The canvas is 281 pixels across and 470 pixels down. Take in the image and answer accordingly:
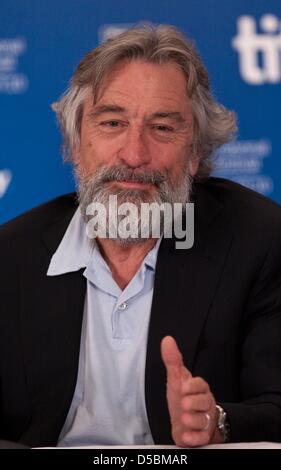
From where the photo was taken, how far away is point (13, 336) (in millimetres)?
1695

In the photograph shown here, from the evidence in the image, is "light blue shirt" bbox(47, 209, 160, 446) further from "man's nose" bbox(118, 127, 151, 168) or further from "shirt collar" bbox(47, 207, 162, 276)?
"man's nose" bbox(118, 127, 151, 168)

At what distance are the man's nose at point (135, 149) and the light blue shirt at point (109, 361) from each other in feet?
0.73

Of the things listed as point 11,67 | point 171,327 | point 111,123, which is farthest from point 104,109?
point 11,67

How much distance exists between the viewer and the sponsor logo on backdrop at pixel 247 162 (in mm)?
2330

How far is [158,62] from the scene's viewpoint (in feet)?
5.92

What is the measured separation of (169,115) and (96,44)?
614 mm

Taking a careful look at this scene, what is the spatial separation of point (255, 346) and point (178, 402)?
1.09 feet

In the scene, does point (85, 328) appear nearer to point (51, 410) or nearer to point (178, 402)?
point (51, 410)

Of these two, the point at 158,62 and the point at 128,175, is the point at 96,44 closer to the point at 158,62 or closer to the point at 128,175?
the point at 158,62

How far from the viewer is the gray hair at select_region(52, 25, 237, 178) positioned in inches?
70.7

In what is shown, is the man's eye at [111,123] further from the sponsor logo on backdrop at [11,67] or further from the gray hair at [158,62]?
the sponsor logo on backdrop at [11,67]

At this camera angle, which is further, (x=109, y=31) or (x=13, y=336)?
(x=109, y=31)
